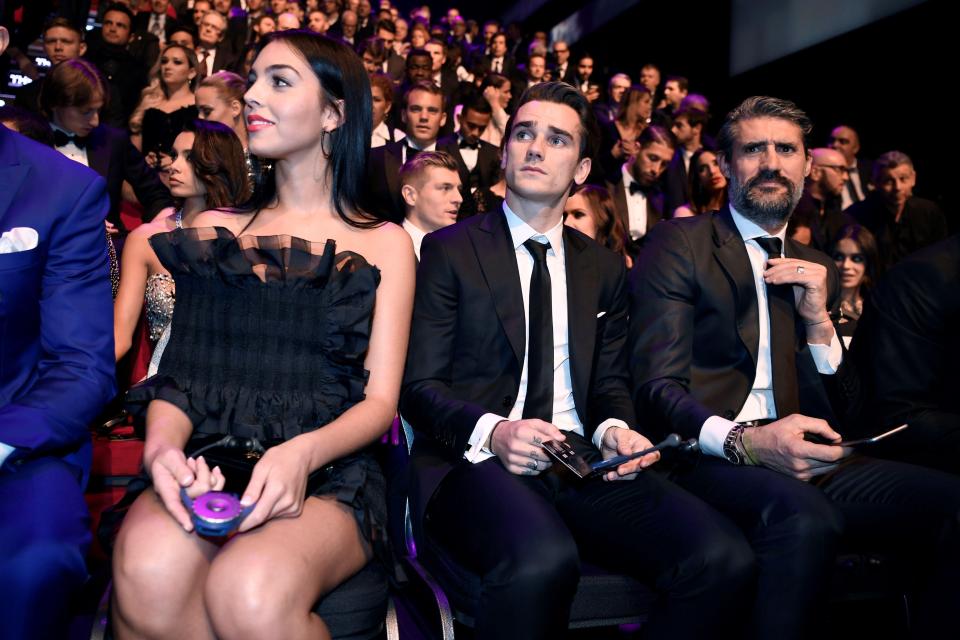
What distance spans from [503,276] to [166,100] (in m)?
5.82

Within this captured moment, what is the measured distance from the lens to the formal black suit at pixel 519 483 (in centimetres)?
205

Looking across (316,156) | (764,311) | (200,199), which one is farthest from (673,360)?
(200,199)

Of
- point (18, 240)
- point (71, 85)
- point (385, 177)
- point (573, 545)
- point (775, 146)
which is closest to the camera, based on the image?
point (18, 240)

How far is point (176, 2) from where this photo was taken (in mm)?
10359

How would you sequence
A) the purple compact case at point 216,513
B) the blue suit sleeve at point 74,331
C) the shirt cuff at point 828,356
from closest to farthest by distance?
the purple compact case at point 216,513 → the blue suit sleeve at point 74,331 → the shirt cuff at point 828,356

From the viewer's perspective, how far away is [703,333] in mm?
2779

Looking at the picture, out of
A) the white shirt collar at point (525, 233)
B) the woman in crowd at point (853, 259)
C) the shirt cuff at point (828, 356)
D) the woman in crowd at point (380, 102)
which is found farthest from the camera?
the woman in crowd at point (380, 102)

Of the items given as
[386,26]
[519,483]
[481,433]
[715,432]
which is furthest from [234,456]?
[386,26]

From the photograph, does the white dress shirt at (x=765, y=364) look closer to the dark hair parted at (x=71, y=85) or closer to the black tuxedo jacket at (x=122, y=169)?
the black tuxedo jacket at (x=122, y=169)

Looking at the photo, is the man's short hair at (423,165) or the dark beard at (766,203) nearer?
the dark beard at (766,203)

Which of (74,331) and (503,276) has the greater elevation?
(503,276)

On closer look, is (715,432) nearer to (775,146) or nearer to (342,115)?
(775,146)

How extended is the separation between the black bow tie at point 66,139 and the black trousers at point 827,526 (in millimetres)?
4520

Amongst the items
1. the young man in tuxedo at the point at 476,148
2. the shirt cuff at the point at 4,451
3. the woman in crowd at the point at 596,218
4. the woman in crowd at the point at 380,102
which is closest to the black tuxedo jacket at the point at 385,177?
the woman in crowd at the point at 380,102
